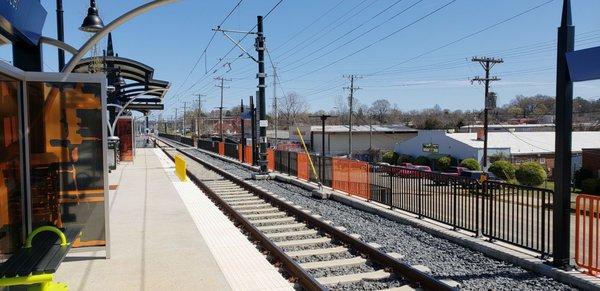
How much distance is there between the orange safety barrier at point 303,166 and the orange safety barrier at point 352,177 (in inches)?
Result: 138

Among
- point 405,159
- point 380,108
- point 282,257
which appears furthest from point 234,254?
point 380,108

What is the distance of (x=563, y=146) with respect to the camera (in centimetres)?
710

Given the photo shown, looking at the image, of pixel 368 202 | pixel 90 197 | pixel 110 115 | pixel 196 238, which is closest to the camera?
pixel 90 197

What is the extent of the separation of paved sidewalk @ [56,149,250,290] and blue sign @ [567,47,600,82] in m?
5.25

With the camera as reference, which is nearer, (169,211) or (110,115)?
(169,211)

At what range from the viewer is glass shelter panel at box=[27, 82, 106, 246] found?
7.36 m

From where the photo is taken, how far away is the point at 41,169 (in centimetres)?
745

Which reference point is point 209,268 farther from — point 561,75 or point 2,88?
point 561,75

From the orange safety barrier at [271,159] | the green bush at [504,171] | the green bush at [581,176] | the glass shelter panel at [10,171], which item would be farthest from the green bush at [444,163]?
the glass shelter panel at [10,171]

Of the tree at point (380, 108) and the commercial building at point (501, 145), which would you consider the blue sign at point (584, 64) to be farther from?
the tree at point (380, 108)

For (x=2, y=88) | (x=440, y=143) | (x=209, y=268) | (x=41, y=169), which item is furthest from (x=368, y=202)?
(x=440, y=143)

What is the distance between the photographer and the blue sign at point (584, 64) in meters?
6.32

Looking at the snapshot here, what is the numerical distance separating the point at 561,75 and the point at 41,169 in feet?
24.8

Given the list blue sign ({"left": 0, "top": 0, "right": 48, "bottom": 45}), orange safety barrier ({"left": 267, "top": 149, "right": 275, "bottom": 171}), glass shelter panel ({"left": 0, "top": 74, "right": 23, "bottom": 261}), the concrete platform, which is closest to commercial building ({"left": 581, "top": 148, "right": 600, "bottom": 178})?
orange safety barrier ({"left": 267, "top": 149, "right": 275, "bottom": 171})
